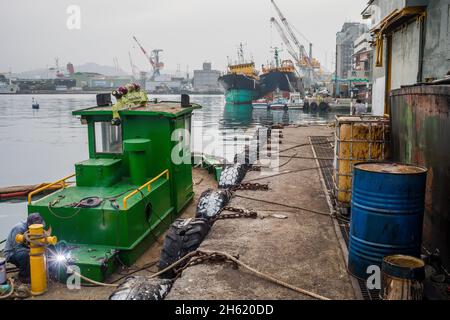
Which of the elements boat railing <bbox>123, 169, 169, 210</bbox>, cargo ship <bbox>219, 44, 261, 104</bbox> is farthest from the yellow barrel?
cargo ship <bbox>219, 44, 261, 104</bbox>

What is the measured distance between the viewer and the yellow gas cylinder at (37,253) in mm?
6723

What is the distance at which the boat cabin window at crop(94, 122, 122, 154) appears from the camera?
33.8 ft

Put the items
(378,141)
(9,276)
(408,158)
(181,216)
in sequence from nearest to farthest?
(408,158)
(378,141)
(9,276)
(181,216)

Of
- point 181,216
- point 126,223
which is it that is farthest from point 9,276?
point 181,216

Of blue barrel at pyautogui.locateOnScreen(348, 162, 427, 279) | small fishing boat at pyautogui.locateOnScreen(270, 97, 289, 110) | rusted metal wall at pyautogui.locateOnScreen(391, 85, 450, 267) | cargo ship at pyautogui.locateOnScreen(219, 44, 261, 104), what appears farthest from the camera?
cargo ship at pyautogui.locateOnScreen(219, 44, 261, 104)

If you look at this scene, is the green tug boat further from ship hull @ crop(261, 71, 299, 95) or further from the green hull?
ship hull @ crop(261, 71, 299, 95)

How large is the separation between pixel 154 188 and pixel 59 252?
2.64 meters

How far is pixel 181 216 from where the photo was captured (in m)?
11.6

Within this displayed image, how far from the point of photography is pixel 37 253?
6832 millimetres

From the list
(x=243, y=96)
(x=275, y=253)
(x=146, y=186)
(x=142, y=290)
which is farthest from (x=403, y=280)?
(x=243, y=96)

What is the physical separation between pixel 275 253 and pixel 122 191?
4351 millimetres

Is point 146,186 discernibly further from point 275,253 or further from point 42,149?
point 42,149

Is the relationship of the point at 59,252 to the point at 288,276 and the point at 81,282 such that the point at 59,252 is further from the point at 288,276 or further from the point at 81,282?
the point at 288,276

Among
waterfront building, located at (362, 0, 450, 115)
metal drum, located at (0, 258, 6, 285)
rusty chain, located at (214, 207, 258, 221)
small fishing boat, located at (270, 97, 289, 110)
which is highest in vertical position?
waterfront building, located at (362, 0, 450, 115)
